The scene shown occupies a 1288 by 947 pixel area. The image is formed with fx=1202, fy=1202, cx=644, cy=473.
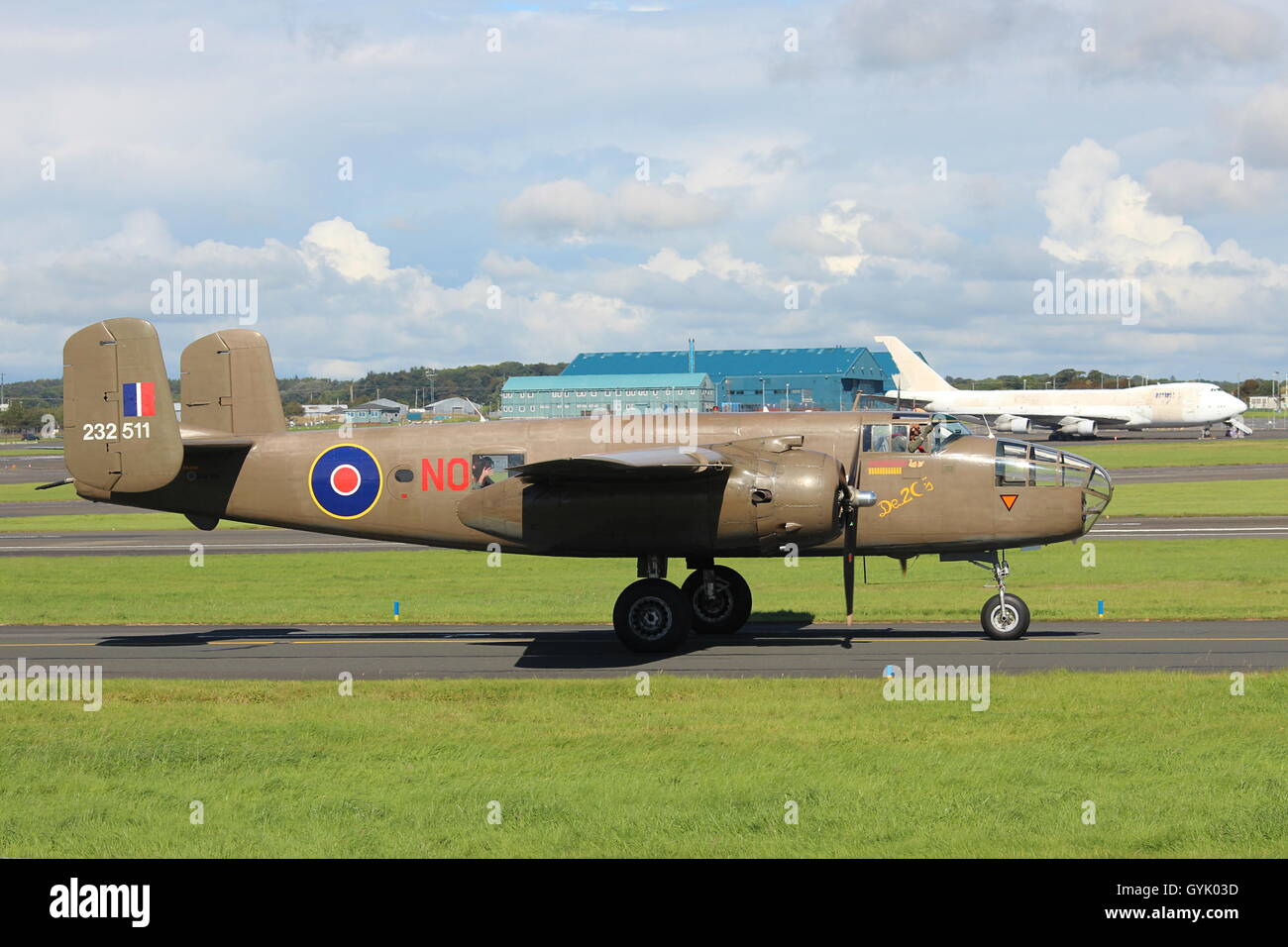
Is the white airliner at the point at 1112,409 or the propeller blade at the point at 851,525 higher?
the white airliner at the point at 1112,409

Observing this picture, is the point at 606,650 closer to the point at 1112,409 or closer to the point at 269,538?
the point at 269,538

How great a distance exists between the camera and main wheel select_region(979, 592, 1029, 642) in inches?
832

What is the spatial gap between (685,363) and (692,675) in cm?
9079

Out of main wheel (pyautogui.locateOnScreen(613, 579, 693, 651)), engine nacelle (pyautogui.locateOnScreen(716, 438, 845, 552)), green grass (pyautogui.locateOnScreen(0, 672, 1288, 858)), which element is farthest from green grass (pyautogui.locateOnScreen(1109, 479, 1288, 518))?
green grass (pyautogui.locateOnScreen(0, 672, 1288, 858))

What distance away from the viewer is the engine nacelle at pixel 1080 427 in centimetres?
11831

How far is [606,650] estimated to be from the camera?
846 inches

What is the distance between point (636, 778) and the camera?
475 inches

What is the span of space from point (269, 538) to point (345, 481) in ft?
94.5

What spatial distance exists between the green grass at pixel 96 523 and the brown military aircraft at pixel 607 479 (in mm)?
31411

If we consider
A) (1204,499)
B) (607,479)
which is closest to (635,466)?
(607,479)

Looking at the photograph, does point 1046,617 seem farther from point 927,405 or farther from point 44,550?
point 927,405

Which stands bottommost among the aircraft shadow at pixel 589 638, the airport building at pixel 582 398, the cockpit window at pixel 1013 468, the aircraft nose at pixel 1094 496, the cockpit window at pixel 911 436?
the aircraft shadow at pixel 589 638

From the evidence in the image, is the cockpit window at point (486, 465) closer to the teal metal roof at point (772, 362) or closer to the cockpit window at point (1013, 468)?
the cockpit window at point (1013, 468)

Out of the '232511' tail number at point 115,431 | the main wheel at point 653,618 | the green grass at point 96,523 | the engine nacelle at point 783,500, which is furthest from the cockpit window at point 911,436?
the green grass at point 96,523
